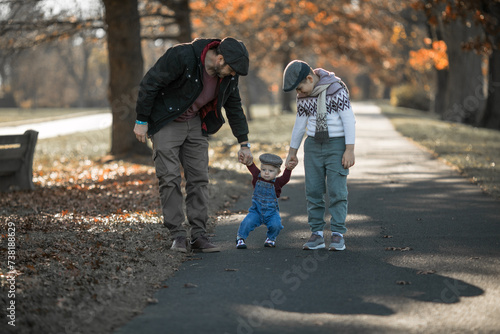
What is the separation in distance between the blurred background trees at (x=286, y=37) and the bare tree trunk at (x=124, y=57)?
23mm

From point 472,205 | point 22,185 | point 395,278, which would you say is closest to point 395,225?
point 472,205

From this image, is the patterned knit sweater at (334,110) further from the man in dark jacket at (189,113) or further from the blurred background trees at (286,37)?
the blurred background trees at (286,37)

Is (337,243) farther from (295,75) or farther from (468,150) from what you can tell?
(468,150)

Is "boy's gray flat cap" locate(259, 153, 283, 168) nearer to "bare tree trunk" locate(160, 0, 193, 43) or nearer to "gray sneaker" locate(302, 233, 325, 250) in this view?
"gray sneaker" locate(302, 233, 325, 250)

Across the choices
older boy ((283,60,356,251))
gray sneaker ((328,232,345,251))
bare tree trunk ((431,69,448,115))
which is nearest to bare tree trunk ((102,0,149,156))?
older boy ((283,60,356,251))

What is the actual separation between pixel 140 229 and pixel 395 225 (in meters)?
2.84

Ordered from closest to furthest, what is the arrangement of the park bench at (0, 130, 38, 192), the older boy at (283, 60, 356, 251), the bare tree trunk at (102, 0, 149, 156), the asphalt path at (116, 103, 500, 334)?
1. the asphalt path at (116, 103, 500, 334)
2. the older boy at (283, 60, 356, 251)
3. the park bench at (0, 130, 38, 192)
4. the bare tree trunk at (102, 0, 149, 156)

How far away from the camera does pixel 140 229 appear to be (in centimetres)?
689

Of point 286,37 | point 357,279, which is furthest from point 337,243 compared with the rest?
point 286,37

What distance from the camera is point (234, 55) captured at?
214 inches

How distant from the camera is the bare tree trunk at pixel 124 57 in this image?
1495 cm

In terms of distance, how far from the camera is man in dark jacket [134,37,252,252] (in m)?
5.62

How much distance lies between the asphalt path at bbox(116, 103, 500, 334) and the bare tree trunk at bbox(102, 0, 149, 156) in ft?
25.7

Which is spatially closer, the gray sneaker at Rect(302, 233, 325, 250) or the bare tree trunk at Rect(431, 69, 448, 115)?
the gray sneaker at Rect(302, 233, 325, 250)
